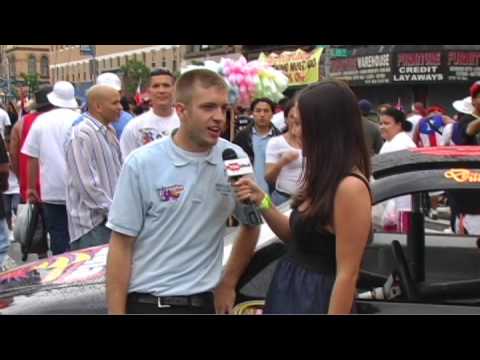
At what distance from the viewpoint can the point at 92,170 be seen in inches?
192

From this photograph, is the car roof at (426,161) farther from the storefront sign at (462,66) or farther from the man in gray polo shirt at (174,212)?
the storefront sign at (462,66)

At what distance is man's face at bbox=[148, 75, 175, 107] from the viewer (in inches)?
213

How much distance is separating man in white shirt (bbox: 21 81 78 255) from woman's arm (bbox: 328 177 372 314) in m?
4.06

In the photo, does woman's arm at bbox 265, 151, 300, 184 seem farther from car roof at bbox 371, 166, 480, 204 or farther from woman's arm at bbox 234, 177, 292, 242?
woman's arm at bbox 234, 177, 292, 242

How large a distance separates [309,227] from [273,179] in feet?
11.9

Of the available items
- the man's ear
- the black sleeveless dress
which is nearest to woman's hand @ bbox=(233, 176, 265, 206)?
the black sleeveless dress

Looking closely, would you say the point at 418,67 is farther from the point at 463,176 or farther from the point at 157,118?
the point at 463,176

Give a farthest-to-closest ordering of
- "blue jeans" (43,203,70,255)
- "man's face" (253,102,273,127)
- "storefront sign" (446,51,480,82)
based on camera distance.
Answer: "storefront sign" (446,51,480,82)
"man's face" (253,102,273,127)
"blue jeans" (43,203,70,255)

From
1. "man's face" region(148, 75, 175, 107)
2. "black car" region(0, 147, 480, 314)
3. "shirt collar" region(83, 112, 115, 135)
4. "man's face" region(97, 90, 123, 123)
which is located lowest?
"black car" region(0, 147, 480, 314)

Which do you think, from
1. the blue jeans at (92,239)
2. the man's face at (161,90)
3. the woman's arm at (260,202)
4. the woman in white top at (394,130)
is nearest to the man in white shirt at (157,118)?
the man's face at (161,90)
